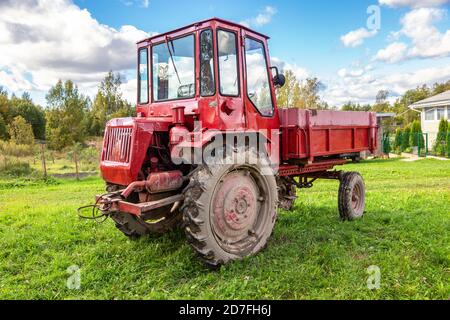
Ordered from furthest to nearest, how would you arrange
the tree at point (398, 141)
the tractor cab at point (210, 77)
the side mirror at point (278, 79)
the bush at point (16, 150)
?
the tree at point (398, 141) → the bush at point (16, 150) → the side mirror at point (278, 79) → the tractor cab at point (210, 77)

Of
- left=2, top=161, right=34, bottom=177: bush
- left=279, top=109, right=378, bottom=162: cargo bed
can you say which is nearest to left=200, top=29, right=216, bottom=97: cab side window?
left=279, top=109, right=378, bottom=162: cargo bed

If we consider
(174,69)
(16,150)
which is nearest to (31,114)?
(16,150)

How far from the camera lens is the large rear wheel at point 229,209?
13.7ft

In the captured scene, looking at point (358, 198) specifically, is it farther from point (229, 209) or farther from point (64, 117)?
point (64, 117)

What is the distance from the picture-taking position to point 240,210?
184 inches

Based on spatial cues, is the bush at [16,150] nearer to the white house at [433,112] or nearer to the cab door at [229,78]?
the cab door at [229,78]

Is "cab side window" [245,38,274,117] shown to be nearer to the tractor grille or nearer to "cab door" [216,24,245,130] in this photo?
"cab door" [216,24,245,130]

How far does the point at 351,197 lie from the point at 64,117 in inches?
1052

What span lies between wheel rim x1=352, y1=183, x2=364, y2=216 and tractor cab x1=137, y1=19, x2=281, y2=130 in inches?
98.3

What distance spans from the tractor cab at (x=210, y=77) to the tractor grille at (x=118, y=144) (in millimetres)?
691

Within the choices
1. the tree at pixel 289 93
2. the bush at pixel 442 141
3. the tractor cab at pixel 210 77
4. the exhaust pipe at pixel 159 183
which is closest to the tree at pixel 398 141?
the bush at pixel 442 141

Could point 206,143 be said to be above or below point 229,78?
below

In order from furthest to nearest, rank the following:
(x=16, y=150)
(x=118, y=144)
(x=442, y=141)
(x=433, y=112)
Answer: (x=433, y=112) → (x=442, y=141) → (x=16, y=150) → (x=118, y=144)
